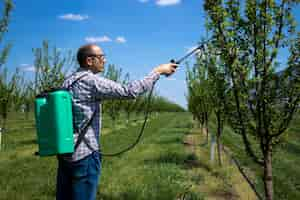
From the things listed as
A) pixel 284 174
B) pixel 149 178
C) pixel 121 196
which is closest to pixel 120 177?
pixel 149 178

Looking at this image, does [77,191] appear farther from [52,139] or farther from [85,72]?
[85,72]

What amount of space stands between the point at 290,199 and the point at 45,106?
17.4 ft

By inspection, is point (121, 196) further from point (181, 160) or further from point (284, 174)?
point (284, 174)

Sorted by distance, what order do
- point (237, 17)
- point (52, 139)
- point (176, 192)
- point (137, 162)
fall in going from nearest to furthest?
point (52, 139)
point (237, 17)
point (176, 192)
point (137, 162)

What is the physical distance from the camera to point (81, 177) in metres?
2.67

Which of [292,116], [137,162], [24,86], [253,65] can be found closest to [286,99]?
[292,116]

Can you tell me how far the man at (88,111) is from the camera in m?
2.63

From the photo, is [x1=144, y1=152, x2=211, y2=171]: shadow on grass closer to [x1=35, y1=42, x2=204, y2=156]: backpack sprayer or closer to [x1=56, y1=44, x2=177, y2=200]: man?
[x1=56, y1=44, x2=177, y2=200]: man

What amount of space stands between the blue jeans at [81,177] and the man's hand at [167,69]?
934 millimetres

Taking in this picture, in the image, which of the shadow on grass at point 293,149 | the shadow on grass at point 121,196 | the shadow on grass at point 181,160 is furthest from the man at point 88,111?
the shadow on grass at point 293,149

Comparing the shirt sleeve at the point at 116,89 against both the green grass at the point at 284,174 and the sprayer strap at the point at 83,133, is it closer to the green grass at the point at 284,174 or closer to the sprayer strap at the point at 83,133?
the sprayer strap at the point at 83,133

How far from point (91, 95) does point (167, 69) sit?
75cm

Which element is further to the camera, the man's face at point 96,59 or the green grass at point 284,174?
the green grass at point 284,174

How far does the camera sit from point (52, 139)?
2621 millimetres
